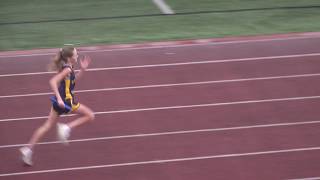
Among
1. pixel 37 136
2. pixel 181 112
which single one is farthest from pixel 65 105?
pixel 181 112

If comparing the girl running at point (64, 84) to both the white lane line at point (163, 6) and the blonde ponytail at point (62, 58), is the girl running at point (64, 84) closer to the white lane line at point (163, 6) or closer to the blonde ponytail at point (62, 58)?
the blonde ponytail at point (62, 58)

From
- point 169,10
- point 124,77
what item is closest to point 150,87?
point 124,77

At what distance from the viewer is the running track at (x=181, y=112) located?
784 cm

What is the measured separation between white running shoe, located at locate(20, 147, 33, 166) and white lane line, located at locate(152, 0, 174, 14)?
6692 millimetres

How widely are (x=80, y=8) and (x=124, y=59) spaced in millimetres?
3555

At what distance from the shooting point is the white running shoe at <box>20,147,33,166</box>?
25.3ft

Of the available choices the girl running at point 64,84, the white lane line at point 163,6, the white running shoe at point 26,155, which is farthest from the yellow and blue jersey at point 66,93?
the white lane line at point 163,6

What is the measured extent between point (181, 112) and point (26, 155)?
245 cm

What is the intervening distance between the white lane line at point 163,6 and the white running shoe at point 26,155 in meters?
6.69

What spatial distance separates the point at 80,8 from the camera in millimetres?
14281

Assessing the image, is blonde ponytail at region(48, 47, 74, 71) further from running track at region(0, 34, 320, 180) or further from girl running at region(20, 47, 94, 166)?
running track at region(0, 34, 320, 180)

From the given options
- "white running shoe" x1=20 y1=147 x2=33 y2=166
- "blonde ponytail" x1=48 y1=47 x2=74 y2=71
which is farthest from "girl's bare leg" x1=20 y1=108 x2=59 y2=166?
"blonde ponytail" x1=48 y1=47 x2=74 y2=71

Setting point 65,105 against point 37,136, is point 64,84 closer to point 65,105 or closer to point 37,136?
point 65,105

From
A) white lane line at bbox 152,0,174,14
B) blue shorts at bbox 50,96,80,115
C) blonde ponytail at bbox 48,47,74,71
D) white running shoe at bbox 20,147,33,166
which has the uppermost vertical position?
white lane line at bbox 152,0,174,14
